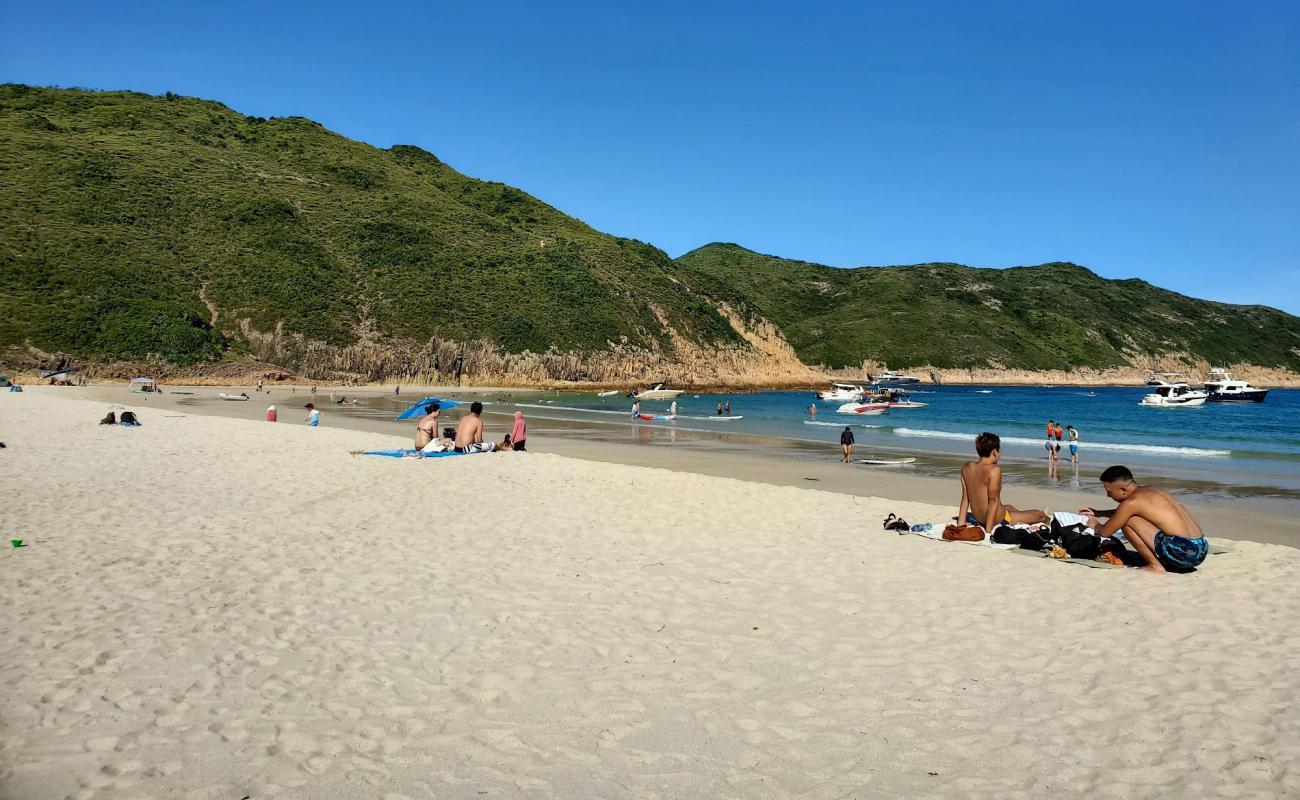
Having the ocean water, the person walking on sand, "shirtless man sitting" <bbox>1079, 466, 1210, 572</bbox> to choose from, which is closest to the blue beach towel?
the person walking on sand

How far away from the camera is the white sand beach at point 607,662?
3678mm

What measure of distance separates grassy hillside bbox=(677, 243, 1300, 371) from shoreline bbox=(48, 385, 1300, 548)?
384 ft

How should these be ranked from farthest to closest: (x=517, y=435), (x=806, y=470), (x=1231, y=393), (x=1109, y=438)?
(x=1231, y=393) → (x=1109, y=438) → (x=806, y=470) → (x=517, y=435)

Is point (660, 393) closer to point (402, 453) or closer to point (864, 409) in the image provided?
point (864, 409)

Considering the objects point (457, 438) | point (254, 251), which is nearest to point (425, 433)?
point (457, 438)

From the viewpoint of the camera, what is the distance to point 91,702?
13.6 feet

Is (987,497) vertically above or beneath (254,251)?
beneath

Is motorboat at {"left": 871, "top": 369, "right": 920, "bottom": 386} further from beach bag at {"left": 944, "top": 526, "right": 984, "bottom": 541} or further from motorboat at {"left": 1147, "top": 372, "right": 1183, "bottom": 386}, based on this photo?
beach bag at {"left": 944, "top": 526, "right": 984, "bottom": 541}

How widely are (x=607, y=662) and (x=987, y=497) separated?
6.45 meters

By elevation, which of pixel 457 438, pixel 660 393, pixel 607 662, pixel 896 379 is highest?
pixel 896 379

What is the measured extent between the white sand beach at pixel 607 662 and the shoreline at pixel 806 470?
3.99 meters

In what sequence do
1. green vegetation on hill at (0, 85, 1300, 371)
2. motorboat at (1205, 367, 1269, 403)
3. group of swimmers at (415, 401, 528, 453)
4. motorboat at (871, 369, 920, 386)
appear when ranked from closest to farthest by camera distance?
group of swimmers at (415, 401, 528, 453) → green vegetation on hill at (0, 85, 1300, 371) → motorboat at (1205, 367, 1269, 403) → motorboat at (871, 369, 920, 386)

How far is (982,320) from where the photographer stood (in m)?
164

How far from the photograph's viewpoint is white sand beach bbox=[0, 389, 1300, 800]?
3678 millimetres
